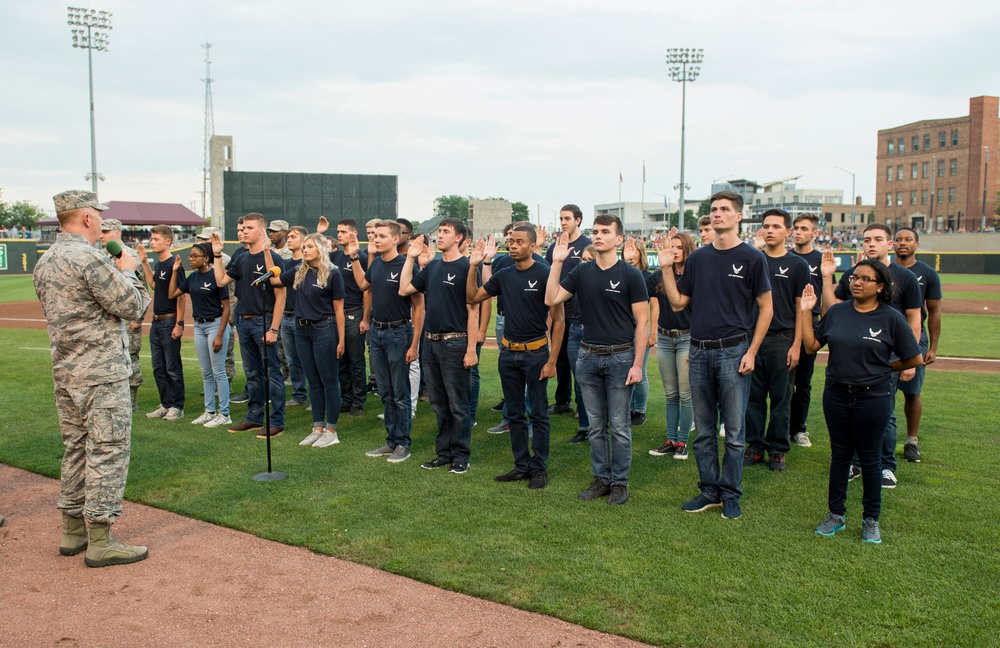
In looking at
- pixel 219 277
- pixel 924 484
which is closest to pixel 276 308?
pixel 219 277

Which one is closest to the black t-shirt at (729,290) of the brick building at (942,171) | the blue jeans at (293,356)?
the blue jeans at (293,356)

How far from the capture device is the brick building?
69.8 m

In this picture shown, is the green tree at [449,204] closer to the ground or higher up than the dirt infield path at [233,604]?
higher up

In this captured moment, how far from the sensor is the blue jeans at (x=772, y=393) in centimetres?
692

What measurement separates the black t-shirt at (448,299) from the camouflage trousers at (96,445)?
2654 mm

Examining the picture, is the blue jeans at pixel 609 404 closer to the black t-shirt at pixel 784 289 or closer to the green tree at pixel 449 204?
the black t-shirt at pixel 784 289

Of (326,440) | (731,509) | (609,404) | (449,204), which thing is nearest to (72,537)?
(326,440)

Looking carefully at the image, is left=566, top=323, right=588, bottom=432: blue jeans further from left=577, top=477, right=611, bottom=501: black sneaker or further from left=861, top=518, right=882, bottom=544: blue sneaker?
left=861, top=518, right=882, bottom=544: blue sneaker

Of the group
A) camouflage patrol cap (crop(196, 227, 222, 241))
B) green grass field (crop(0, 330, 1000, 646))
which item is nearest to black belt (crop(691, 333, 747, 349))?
green grass field (crop(0, 330, 1000, 646))

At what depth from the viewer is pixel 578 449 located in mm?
7660

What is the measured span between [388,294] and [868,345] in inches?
165

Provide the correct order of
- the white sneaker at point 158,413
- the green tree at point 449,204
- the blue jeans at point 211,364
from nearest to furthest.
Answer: the blue jeans at point 211,364
the white sneaker at point 158,413
the green tree at point 449,204

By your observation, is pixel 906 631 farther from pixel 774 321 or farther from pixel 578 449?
pixel 578 449

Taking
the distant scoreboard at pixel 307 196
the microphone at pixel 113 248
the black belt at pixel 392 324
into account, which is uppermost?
the distant scoreboard at pixel 307 196
